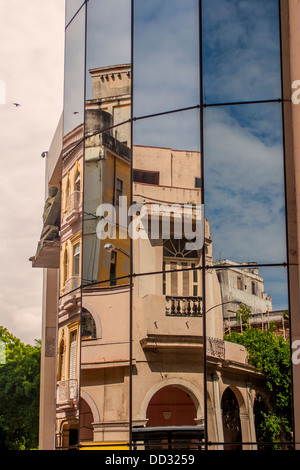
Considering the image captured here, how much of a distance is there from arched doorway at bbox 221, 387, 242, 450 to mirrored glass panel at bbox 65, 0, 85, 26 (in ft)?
32.0

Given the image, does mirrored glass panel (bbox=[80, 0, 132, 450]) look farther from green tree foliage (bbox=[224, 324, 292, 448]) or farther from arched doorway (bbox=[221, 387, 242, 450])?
green tree foliage (bbox=[224, 324, 292, 448])

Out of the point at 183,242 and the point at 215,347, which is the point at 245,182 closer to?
the point at 183,242

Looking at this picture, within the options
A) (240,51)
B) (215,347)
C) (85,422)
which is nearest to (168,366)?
(215,347)

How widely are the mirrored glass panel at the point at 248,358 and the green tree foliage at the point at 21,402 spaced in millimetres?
44482

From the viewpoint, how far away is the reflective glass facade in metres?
13.9

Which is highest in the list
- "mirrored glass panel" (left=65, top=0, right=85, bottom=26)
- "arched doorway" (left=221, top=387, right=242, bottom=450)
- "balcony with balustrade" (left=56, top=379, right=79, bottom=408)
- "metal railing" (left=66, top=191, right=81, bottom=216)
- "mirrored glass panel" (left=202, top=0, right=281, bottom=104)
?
"mirrored glass panel" (left=65, top=0, right=85, bottom=26)

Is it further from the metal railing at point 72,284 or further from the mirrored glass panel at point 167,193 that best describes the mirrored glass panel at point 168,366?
the metal railing at point 72,284

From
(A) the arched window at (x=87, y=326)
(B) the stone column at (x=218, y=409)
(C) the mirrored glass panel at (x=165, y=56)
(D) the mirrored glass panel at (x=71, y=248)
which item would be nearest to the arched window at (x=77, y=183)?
(D) the mirrored glass panel at (x=71, y=248)

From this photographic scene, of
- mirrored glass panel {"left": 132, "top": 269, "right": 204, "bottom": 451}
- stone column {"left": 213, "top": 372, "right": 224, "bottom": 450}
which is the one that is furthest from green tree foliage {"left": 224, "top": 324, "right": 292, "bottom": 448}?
mirrored glass panel {"left": 132, "top": 269, "right": 204, "bottom": 451}

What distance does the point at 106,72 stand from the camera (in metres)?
16.8

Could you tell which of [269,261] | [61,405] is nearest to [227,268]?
[269,261]

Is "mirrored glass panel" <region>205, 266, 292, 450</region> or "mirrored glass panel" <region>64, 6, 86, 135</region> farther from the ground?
"mirrored glass panel" <region>64, 6, 86, 135</region>

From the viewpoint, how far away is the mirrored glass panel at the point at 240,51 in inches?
583

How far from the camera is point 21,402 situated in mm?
57781
